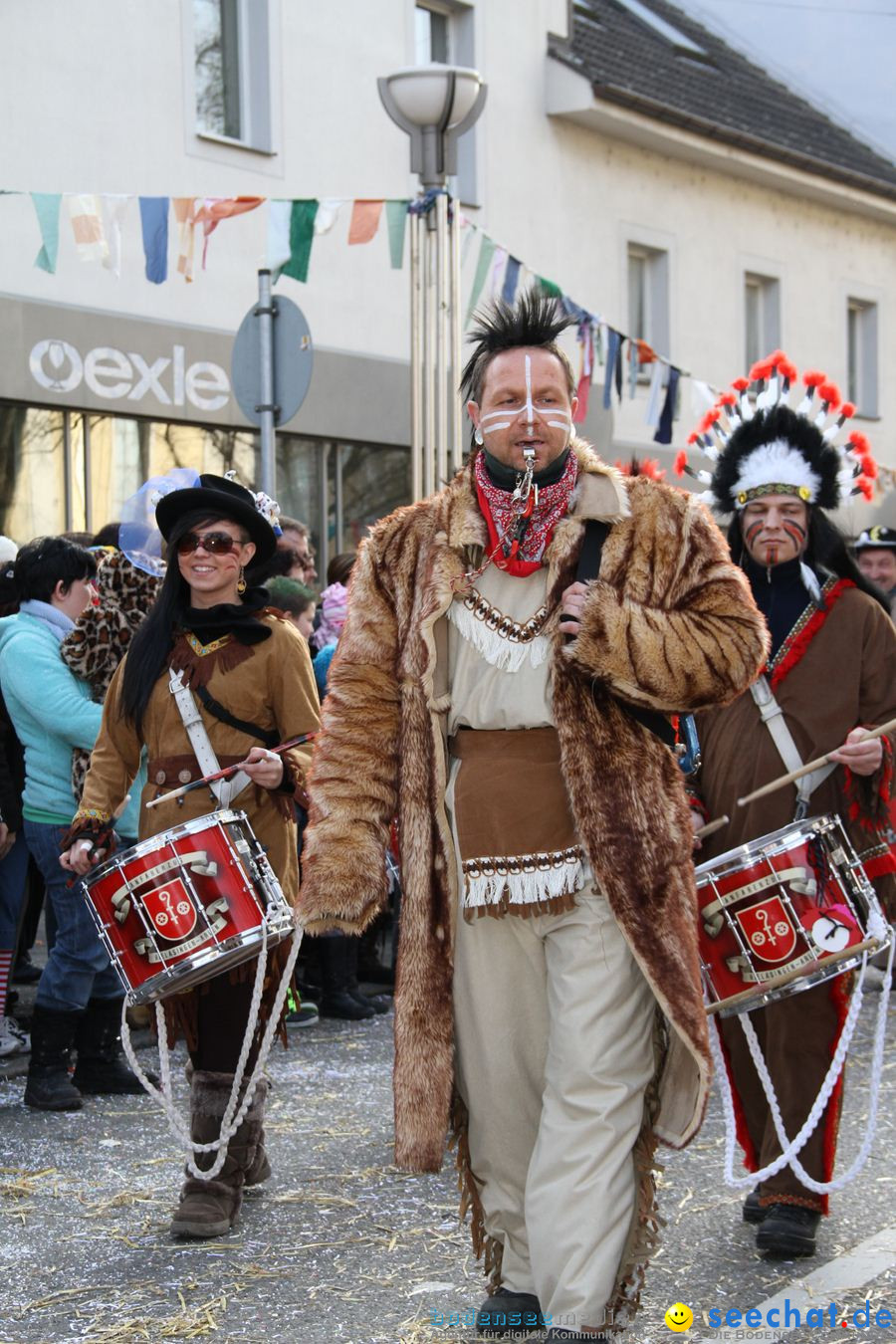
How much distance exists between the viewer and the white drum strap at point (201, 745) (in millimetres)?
4988

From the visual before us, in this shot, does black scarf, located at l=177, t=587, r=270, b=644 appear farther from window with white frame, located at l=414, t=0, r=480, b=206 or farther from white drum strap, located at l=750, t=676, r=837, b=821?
window with white frame, located at l=414, t=0, r=480, b=206

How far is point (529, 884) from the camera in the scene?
378 centimetres

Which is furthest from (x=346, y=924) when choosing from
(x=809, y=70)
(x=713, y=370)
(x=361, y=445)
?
(x=809, y=70)

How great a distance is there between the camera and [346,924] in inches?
154

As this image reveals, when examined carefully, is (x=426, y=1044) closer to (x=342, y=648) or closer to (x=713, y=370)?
(x=342, y=648)

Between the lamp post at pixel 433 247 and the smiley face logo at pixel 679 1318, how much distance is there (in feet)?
22.6

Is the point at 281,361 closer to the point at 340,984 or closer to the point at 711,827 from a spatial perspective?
the point at 340,984

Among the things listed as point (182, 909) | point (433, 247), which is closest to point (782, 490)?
point (182, 909)

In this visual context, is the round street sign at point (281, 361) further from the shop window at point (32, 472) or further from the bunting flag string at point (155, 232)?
the shop window at point (32, 472)

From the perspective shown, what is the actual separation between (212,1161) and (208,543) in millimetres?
1751

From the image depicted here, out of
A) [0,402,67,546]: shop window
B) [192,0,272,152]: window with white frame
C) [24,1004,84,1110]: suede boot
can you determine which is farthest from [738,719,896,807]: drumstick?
[192,0,272,152]: window with white frame

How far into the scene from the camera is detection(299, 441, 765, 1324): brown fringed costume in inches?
147

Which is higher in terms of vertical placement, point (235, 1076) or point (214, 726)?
point (214, 726)

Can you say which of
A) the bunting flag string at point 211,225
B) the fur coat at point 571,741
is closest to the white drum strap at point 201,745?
the fur coat at point 571,741
